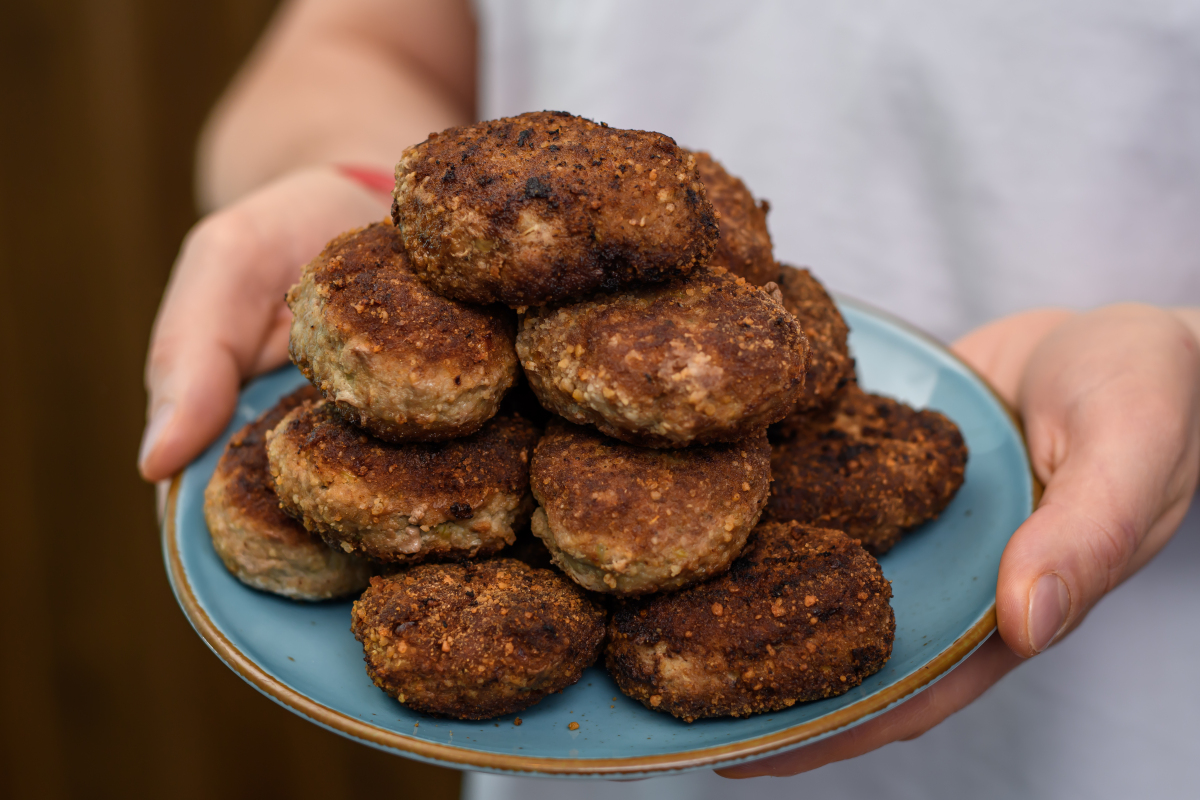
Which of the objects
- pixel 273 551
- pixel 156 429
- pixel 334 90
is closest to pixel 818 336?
pixel 273 551

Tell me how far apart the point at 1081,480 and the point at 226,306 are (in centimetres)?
197

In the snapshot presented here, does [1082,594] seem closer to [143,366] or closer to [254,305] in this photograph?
[254,305]

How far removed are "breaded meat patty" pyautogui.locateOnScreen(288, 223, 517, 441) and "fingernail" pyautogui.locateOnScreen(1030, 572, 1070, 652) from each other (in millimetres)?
944

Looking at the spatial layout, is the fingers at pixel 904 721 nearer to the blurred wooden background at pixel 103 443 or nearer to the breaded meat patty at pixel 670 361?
the breaded meat patty at pixel 670 361

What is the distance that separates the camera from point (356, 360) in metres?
1.47

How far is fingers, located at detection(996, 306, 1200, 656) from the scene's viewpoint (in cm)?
150

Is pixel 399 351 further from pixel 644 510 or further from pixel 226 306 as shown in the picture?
pixel 226 306

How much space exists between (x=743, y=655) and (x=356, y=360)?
79 centimetres

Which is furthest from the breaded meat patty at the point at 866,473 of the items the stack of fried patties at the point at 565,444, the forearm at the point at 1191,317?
the forearm at the point at 1191,317

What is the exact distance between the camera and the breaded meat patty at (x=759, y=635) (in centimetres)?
144

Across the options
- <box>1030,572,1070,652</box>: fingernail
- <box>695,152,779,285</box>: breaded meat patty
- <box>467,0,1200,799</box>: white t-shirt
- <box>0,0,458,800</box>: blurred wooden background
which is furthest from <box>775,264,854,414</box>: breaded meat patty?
<box>0,0,458,800</box>: blurred wooden background

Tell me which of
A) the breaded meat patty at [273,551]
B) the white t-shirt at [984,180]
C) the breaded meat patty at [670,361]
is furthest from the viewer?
the white t-shirt at [984,180]

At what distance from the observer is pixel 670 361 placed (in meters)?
1.40

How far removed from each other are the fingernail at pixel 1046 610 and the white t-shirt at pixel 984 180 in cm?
134
